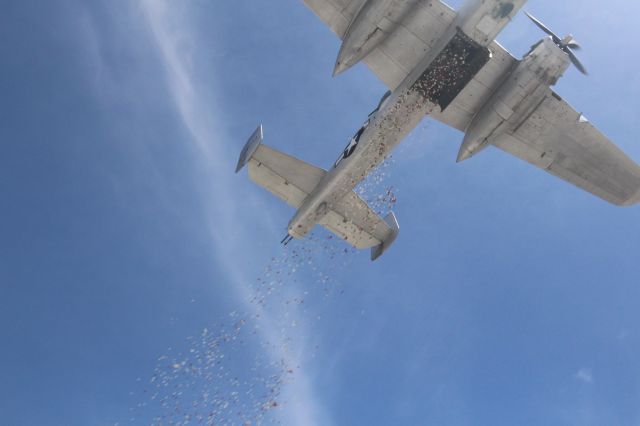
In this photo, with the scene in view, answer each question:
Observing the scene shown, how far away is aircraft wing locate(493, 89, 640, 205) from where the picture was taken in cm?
1656

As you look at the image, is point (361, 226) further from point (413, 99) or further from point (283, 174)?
point (413, 99)

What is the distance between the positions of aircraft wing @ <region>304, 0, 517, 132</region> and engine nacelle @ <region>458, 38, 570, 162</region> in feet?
1.49

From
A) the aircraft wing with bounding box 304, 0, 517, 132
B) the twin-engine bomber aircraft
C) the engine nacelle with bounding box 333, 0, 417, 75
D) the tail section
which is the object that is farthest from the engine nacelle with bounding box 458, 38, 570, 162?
the engine nacelle with bounding box 333, 0, 417, 75

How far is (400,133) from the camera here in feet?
52.4

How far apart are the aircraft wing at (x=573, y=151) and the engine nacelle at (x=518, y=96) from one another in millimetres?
476

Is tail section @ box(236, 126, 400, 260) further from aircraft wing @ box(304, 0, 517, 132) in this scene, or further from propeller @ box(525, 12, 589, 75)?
propeller @ box(525, 12, 589, 75)

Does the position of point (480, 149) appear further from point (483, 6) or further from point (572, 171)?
point (483, 6)

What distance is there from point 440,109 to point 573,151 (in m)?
5.17

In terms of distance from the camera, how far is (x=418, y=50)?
16.1 m

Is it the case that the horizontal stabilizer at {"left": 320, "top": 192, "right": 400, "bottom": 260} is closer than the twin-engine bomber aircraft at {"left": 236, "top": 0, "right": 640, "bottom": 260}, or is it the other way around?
the twin-engine bomber aircraft at {"left": 236, "top": 0, "right": 640, "bottom": 260}

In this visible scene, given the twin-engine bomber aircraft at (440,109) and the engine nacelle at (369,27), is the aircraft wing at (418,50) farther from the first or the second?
the engine nacelle at (369,27)

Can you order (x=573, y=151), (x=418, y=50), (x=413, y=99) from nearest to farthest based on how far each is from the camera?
(x=413, y=99) < (x=418, y=50) < (x=573, y=151)

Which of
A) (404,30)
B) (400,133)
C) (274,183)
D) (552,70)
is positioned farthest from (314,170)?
(552,70)

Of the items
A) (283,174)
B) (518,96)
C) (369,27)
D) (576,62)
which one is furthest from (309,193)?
(576,62)
